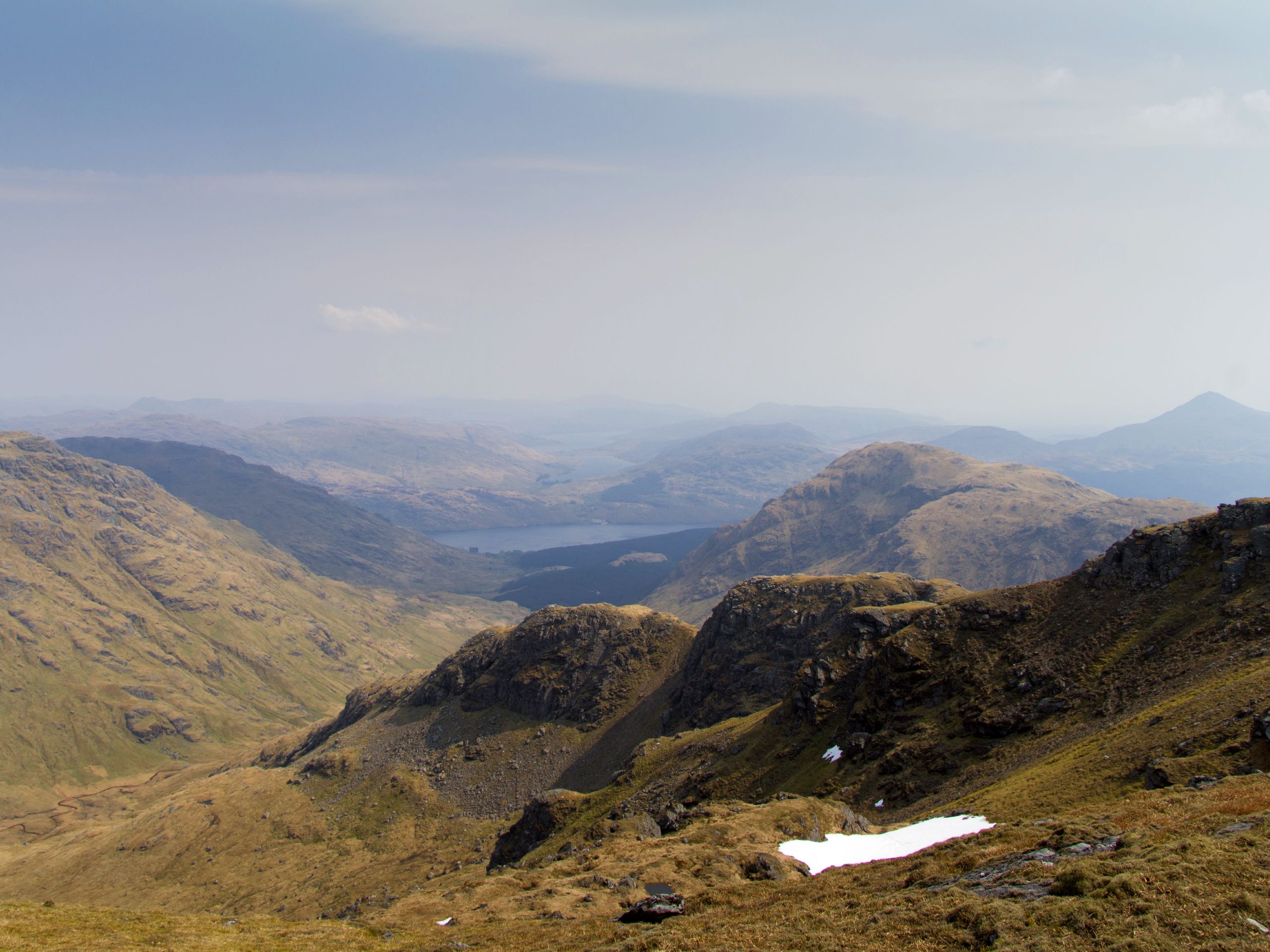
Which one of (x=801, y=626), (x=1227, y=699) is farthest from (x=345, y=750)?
(x=1227, y=699)

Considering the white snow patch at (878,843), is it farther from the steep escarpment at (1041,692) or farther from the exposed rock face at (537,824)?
the exposed rock face at (537,824)

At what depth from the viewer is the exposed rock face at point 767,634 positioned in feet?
417

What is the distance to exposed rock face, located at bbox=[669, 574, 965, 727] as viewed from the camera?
127m

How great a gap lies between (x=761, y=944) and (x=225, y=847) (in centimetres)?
16520

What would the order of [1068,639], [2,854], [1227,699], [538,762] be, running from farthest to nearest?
[2,854] < [538,762] < [1068,639] < [1227,699]

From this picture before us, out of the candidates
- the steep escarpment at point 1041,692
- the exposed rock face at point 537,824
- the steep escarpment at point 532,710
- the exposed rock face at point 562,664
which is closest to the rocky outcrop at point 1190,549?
the steep escarpment at point 1041,692

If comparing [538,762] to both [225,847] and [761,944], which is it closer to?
[225,847]

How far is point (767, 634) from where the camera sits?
13788 centimetres

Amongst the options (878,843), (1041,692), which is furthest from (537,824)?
(1041,692)

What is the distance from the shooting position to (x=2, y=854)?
199125 millimetres

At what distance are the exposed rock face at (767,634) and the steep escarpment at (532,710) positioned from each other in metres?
14.5

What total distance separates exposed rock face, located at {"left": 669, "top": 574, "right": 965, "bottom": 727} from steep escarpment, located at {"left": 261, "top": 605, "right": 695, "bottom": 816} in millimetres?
14541

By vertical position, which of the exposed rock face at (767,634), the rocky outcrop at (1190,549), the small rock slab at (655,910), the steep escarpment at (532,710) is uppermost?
the rocky outcrop at (1190,549)

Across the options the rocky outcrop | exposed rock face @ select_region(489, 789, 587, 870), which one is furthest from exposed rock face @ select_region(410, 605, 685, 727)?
the rocky outcrop
